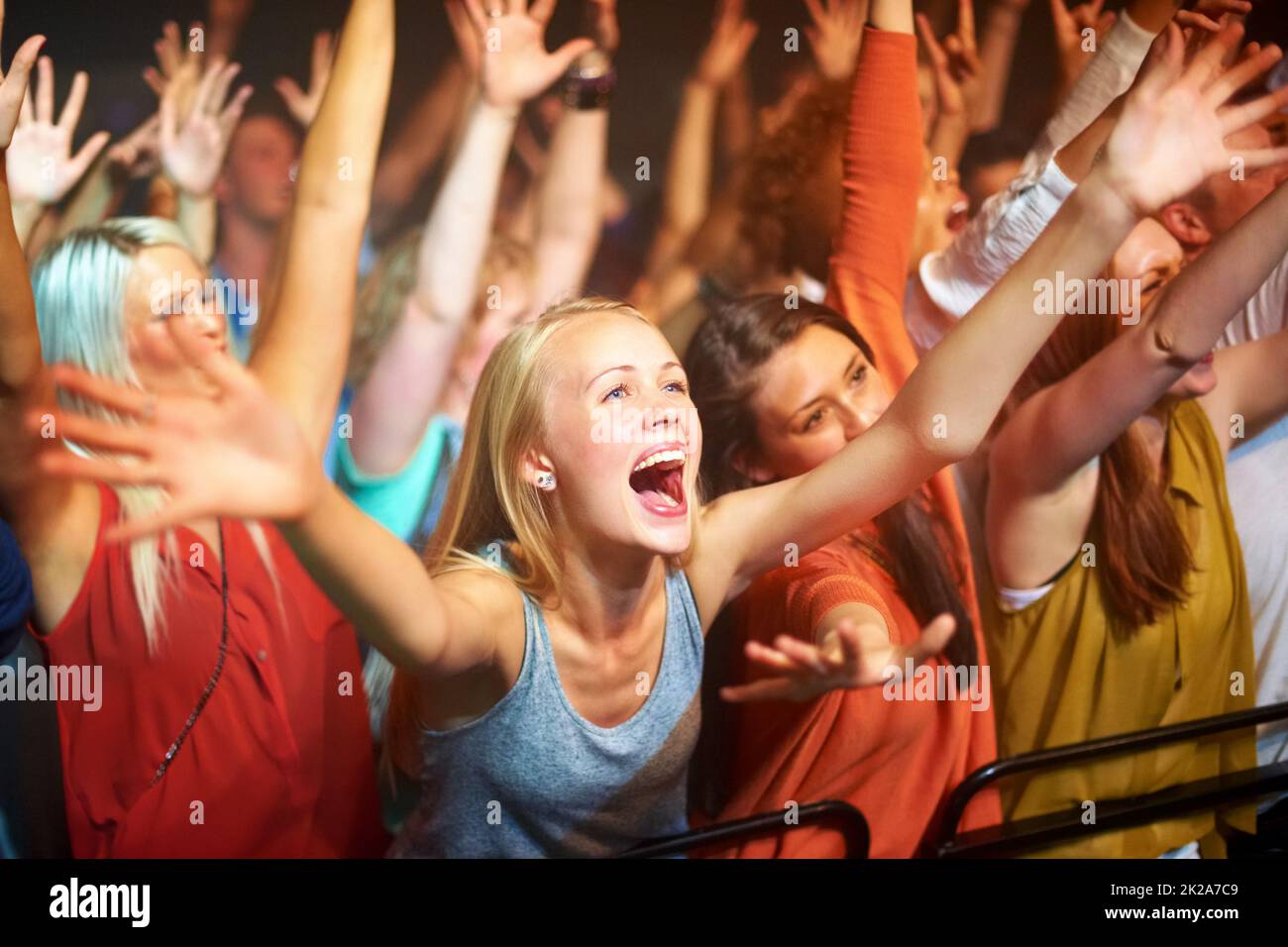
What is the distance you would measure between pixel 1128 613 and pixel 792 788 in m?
0.73

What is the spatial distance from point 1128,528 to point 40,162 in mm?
2077

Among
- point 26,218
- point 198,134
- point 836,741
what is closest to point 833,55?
point 198,134

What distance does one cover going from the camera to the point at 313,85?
85.0 inches

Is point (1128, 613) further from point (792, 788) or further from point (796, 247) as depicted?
point (796, 247)

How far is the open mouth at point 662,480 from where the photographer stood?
6.70 ft

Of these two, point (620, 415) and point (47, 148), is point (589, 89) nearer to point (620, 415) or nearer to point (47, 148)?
point (620, 415)

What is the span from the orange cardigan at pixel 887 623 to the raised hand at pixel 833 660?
0.18 meters

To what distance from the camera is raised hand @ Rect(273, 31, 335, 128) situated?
2148 millimetres

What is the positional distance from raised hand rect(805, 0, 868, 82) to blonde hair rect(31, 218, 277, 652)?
1172 millimetres

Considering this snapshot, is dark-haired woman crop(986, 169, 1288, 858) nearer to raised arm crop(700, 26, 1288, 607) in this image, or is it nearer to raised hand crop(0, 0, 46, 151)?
raised arm crop(700, 26, 1288, 607)

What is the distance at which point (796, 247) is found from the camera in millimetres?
2271

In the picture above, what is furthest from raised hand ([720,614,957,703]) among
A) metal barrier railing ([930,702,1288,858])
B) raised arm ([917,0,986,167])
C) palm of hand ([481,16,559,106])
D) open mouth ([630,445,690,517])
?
palm of hand ([481,16,559,106])
